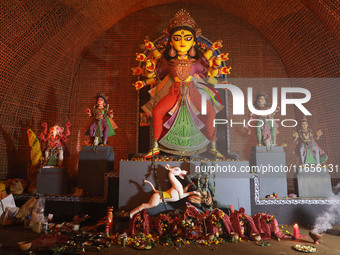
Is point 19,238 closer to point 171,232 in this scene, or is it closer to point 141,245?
point 141,245

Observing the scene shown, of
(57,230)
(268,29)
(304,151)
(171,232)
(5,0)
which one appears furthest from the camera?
(268,29)

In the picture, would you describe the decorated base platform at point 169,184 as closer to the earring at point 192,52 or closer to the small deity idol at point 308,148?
the small deity idol at point 308,148

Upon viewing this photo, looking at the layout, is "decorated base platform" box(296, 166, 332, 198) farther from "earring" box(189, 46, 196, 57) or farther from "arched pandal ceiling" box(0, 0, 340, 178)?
"earring" box(189, 46, 196, 57)

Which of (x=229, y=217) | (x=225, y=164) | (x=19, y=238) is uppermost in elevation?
(x=225, y=164)

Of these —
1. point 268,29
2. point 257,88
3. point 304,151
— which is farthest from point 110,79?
point 304,151

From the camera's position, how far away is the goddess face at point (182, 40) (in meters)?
4.94

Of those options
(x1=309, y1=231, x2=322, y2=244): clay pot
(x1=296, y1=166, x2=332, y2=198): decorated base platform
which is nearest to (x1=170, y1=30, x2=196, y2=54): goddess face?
(x1=296, y1=166, x2=332, y2=198): decorated base platform

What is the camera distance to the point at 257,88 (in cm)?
670

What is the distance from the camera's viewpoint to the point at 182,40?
16.2 feet

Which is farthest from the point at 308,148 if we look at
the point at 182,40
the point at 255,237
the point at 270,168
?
the point at 182,40

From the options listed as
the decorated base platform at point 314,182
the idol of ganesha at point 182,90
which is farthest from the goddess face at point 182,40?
the decorated base platform at point 314,182

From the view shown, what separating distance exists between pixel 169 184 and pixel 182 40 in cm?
298

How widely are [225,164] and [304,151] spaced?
1973 mm

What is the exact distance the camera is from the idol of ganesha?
4.82 meters
